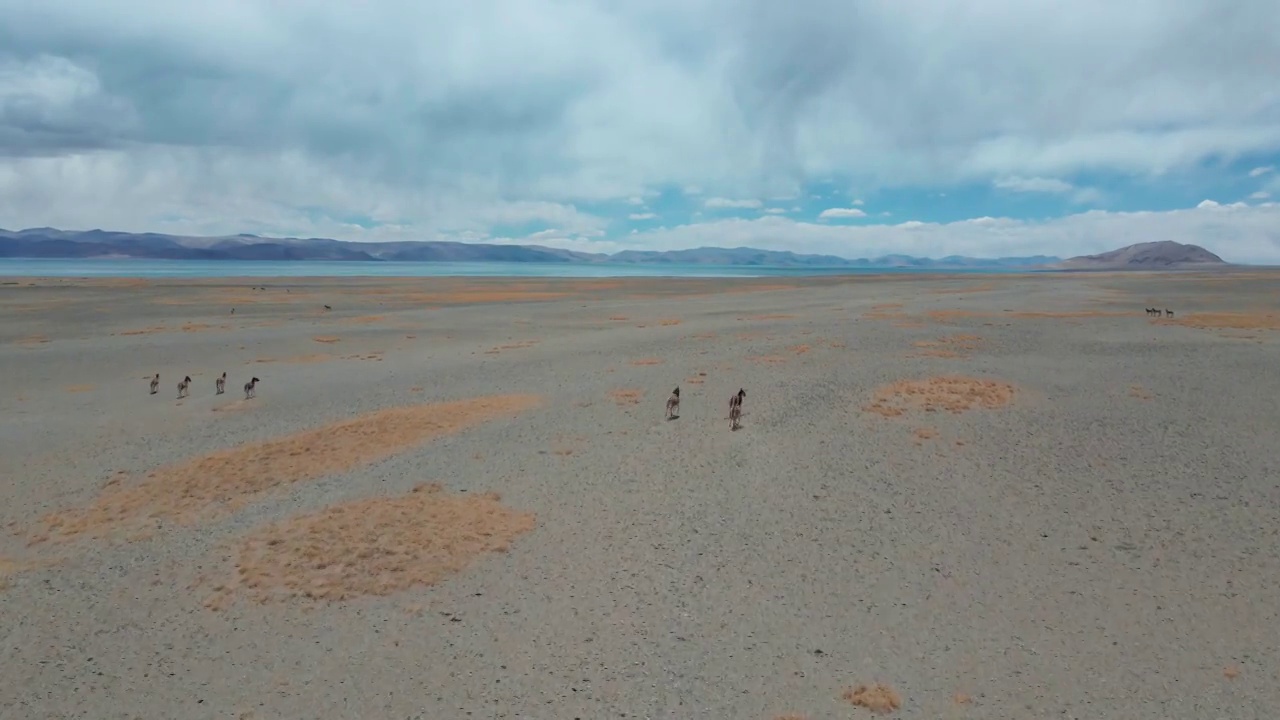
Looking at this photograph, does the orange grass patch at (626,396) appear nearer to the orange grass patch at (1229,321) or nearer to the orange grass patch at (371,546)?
the orange grass patch at (371,546)

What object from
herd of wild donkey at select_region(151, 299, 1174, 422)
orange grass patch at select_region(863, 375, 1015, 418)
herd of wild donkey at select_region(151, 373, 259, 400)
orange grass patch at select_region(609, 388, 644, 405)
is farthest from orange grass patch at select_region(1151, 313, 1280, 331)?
herd of wild donkey at select_region(151, 373, 259, 400)

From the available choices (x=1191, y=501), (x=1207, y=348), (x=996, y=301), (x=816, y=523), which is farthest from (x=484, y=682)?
(x=996, y=301)

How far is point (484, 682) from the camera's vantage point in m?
6.86

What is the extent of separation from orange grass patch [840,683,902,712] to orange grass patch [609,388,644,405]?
12.4 m

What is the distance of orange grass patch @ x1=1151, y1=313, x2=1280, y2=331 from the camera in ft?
111

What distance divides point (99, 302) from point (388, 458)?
180ft

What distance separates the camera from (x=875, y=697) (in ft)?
21.2

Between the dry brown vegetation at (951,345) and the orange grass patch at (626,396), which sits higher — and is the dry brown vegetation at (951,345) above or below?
above

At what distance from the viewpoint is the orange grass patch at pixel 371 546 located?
8805 millimetres

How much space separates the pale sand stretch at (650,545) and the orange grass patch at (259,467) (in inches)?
3.7

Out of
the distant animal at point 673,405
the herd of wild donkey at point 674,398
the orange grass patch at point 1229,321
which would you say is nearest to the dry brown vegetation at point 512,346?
the herd of wild donkey at point 674,398

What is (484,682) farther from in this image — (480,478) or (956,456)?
(956,456)

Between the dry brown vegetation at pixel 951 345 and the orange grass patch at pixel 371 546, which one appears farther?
the dry brown vegetation at pixel 951 345

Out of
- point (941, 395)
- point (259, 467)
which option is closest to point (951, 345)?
point (941, 395)
